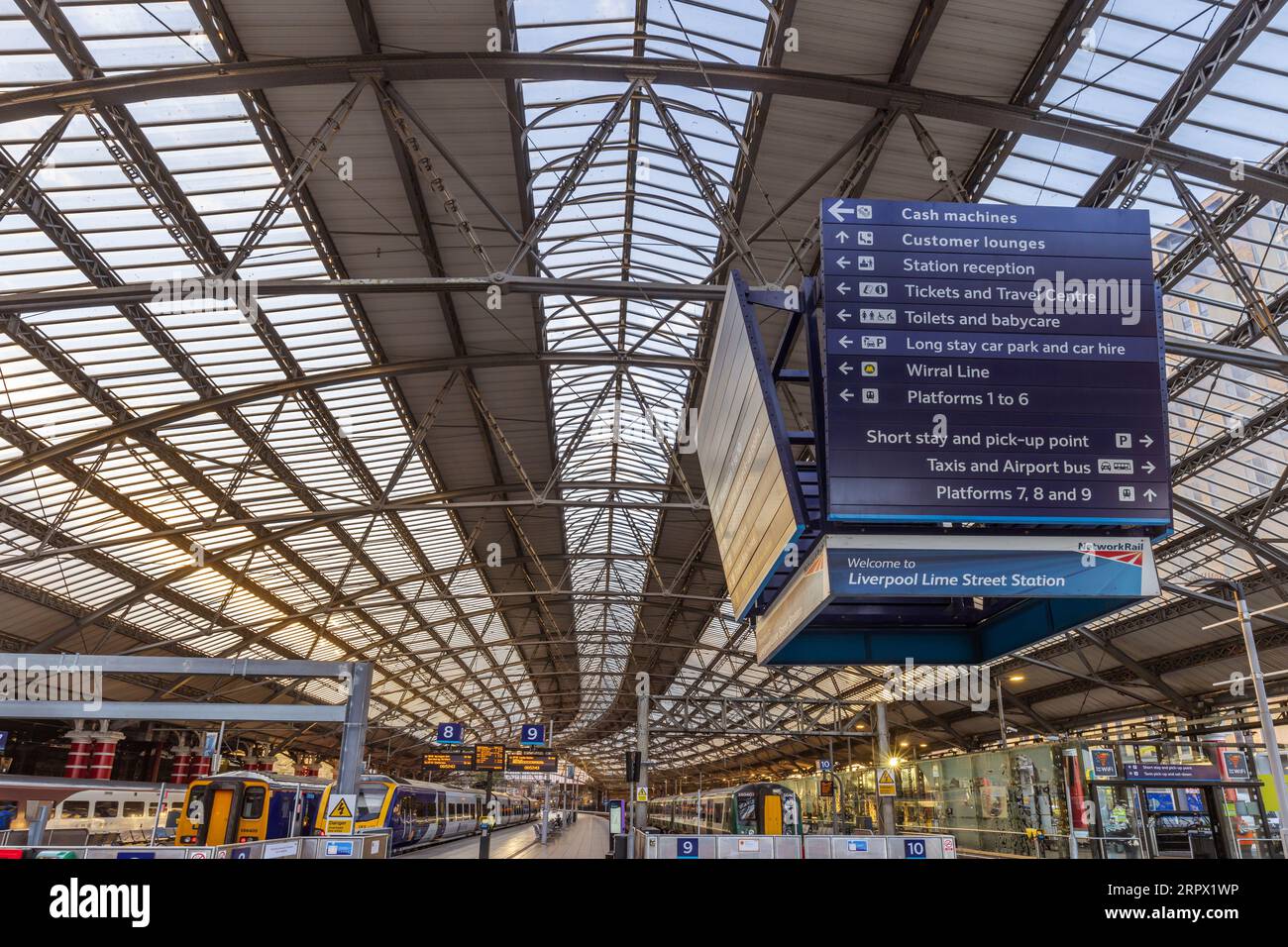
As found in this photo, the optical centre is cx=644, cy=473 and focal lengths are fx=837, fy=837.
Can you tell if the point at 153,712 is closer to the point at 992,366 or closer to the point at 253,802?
the point at 992,366

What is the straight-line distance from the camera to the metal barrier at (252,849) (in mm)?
9102

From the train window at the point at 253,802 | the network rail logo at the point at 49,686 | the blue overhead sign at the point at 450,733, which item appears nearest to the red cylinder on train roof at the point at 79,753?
the network rail logo at the point at 49,686

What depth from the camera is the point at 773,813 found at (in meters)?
33.2

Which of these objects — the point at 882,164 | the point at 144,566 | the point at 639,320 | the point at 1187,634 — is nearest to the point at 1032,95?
the point at 882,164

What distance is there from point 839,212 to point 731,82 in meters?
7.72

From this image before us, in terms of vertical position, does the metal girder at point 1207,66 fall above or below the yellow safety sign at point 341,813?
above

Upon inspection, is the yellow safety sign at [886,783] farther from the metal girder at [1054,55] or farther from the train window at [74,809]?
the train window at [74,809]

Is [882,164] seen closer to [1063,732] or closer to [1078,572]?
[1078,572]

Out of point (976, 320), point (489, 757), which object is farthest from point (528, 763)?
point (976, 320)

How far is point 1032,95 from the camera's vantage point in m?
14.1

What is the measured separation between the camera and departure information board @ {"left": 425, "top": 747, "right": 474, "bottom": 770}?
46.6 meters

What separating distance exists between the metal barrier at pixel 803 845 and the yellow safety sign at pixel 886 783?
19440 mm

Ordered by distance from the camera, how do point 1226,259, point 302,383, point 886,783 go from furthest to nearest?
1. point 886,783
2. point 302,383
3. point 1226,259

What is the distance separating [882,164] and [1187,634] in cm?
2736
